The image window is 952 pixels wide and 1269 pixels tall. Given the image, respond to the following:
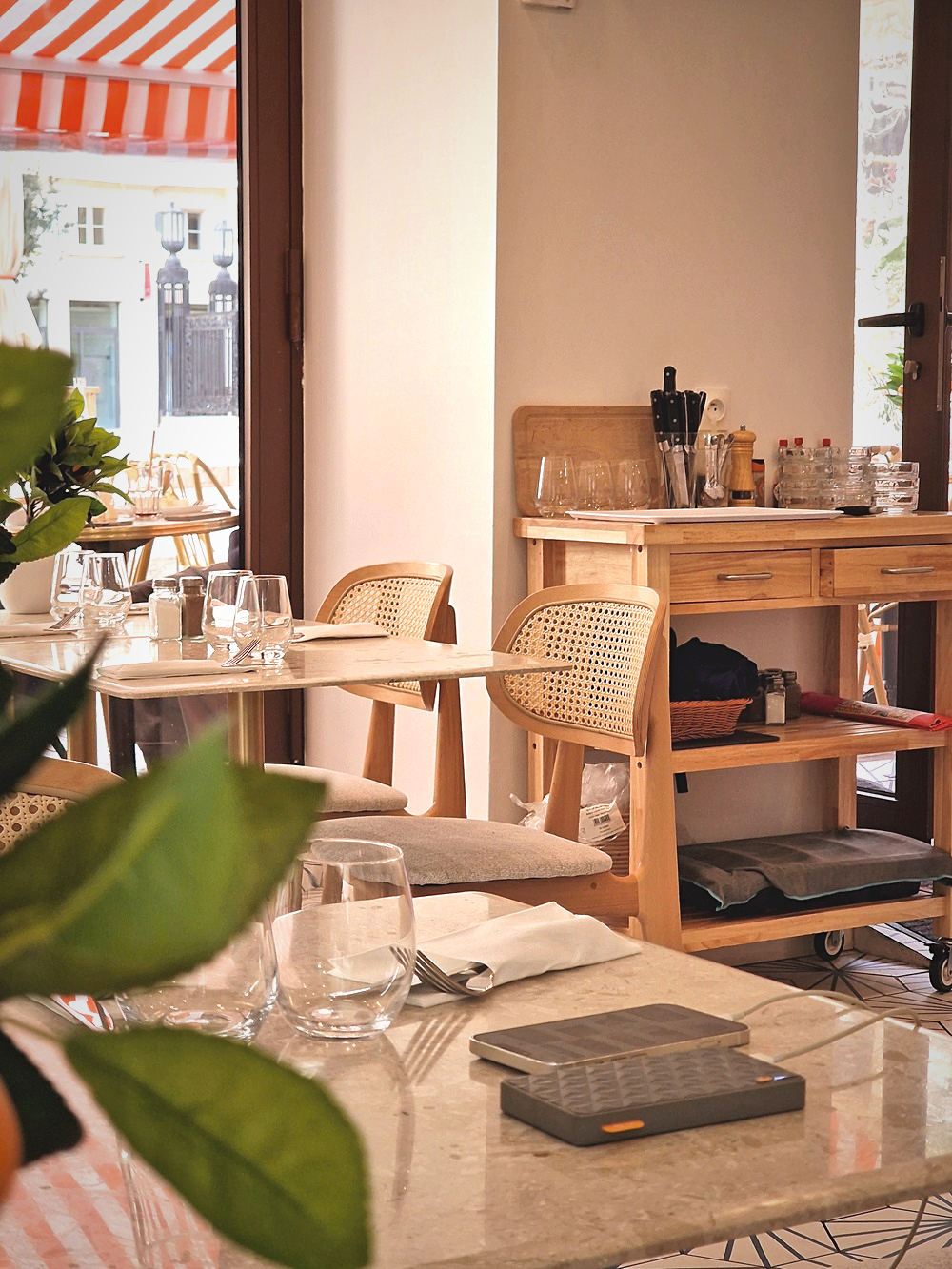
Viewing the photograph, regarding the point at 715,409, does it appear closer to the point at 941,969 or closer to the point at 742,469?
the point at 742,469

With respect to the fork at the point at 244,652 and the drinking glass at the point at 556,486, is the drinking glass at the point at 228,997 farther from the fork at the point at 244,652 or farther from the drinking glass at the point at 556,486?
the drinking glass at the point at 556,486

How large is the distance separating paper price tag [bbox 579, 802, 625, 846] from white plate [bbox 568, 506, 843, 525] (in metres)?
0.59

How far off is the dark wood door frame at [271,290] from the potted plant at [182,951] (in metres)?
4.11

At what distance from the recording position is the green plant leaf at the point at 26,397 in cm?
15

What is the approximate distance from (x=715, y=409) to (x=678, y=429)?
166 mm

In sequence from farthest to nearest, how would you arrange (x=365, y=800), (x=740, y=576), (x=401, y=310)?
(x=401, y=310), (x=740, y=576), (x=365, y=800)

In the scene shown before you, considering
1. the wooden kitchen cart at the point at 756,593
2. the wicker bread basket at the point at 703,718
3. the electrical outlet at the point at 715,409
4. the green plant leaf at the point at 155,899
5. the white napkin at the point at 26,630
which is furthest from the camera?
the electrical outlet at the point at 715,409

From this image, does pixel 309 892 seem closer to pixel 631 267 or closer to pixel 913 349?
pixel 631 267

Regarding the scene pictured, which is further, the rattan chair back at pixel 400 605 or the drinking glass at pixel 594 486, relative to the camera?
the drinking glass at pixel 594 486

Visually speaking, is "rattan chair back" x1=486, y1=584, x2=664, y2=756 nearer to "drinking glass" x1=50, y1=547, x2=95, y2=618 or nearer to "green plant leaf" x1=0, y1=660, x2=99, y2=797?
"drinking glass" x1=50, y1=547, x2=95, y2=618

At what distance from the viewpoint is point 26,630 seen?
2.84 metres

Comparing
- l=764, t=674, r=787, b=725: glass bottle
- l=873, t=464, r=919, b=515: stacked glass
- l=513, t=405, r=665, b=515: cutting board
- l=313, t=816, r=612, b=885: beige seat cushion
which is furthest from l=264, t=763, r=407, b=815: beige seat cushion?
l=873, t=464, r=919, b=515: stacked glass

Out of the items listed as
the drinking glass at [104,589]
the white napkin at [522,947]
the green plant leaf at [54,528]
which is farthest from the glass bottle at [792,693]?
the green plant leaf at [54,528]

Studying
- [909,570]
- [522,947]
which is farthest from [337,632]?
[522,947]
